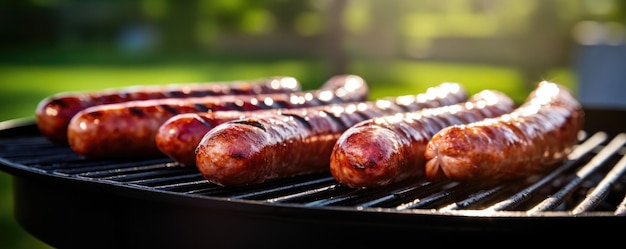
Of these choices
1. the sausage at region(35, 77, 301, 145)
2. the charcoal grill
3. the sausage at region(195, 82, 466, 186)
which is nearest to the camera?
the charcoal grill

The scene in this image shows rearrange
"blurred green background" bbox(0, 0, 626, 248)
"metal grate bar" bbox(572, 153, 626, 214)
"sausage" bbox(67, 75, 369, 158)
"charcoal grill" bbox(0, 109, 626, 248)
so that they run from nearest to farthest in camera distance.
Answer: "charcoal grill" bbox(0, 109, 626, 248), "metal grate bar" bbox(572, 153, 626, 214), "sausage" bbox(67, 75, 369, 158), "blurred green background" bbox(0, 0, 626, 248)

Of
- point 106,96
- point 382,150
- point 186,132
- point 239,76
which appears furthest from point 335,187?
point 239,76

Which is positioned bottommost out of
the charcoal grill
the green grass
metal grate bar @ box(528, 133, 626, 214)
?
the green grass

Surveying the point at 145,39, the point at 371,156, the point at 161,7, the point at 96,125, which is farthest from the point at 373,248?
the point at 145,39

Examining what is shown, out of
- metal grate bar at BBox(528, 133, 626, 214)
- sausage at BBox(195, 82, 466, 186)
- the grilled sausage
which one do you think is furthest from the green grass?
the grilled sausage

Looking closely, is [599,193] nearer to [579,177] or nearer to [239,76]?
[579,177]

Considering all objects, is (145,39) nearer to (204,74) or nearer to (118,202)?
(204,74)

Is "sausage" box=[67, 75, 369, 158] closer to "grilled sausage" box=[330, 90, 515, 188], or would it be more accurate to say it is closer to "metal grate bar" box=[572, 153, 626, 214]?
"grilled sausage" box=[330, 90, 515, 188]
